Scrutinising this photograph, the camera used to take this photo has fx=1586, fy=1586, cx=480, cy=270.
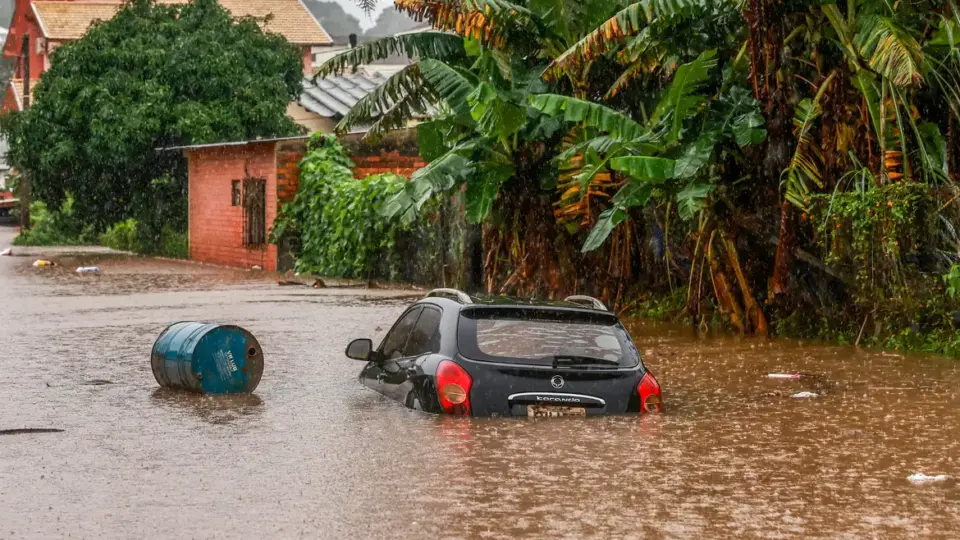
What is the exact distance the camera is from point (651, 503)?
873 cm

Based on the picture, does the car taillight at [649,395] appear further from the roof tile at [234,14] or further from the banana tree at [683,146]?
the roof tile at [234,14]

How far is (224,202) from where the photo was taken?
131 ft

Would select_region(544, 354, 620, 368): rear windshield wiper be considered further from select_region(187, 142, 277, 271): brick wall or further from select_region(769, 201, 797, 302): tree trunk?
select_region(187, 142, 277, 271): brick wall

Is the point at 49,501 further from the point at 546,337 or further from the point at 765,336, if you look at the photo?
the point at 765,336

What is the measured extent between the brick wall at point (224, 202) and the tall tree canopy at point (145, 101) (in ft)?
4.85

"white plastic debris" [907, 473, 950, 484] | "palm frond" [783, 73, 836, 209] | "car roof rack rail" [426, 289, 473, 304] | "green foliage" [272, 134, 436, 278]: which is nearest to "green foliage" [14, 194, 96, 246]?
"green foliage" [272, 134, 436, 278]

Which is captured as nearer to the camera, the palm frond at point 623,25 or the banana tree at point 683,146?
the palm frond at point 623,25

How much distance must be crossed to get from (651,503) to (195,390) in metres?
6.24

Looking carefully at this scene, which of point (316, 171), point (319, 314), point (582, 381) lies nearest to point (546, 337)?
point (582, 381)

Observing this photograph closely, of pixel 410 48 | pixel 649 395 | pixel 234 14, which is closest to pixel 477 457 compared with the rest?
pixel 649 395

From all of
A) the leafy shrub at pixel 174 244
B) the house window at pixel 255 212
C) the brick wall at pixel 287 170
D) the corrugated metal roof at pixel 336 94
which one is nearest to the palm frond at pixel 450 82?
the brick wall at pixel 287 170

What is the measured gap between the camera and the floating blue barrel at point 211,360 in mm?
13750

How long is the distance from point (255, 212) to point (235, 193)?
2275 mm

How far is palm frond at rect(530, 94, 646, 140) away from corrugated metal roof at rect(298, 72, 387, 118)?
94.2ft
